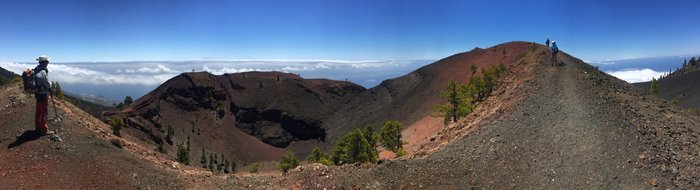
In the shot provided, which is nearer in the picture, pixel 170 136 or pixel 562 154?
pixel 562 154

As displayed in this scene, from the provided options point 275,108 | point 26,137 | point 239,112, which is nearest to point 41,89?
point 26,137

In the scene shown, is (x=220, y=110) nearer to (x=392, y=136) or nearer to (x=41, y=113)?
(x=392, y=136)

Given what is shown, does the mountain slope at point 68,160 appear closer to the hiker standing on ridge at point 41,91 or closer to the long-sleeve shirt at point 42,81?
the hiker standing on ridge at point 41,91

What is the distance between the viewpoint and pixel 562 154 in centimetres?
1783

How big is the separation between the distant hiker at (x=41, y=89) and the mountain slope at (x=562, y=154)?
9.10m

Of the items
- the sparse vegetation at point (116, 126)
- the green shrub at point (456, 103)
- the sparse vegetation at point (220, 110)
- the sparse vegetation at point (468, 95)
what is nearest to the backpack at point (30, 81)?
the sparse vegetation at point (116, 126)

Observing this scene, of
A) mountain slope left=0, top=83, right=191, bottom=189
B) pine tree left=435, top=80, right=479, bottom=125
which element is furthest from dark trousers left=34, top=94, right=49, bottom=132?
pine tree left=435, top=80, right=479, bottom=125

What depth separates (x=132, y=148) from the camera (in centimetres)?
1916

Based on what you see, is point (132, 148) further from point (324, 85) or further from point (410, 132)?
point (324, 85)

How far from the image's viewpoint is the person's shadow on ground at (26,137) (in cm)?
1538

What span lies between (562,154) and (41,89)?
65.0 ft

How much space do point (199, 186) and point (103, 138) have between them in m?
5.19

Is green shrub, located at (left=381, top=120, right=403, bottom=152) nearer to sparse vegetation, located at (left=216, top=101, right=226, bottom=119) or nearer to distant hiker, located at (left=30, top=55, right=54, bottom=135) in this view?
distant hiker, located at (left=30, top=55, right=54, bottom=135)

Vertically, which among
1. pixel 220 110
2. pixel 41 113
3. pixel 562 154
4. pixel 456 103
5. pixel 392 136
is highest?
pixel 41 113
